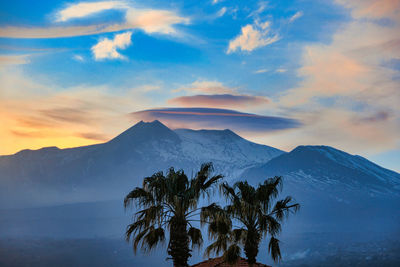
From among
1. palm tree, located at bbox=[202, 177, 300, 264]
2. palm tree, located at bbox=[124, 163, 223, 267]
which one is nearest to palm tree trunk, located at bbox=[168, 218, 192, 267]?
palm tree, located at bbox=[124, 163, 223, 267]

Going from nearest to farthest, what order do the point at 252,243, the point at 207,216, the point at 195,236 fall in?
the point at 207,216 → the point at 252,243 → the point at 195,236

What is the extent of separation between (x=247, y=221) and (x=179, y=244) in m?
4.38

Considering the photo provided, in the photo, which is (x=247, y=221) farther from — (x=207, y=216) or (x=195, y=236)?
(x=195, y=236)

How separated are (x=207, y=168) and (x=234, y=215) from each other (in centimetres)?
341

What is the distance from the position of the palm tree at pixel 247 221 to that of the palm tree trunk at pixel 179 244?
1.56 meters

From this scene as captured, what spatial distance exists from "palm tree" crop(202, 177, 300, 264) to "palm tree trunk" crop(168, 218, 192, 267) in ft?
5.12

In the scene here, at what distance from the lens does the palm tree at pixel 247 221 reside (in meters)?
24.2

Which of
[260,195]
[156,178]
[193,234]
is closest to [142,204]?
[156,178]

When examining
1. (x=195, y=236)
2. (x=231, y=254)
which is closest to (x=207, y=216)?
(x=195, y=236)

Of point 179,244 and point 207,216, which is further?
point 179,244

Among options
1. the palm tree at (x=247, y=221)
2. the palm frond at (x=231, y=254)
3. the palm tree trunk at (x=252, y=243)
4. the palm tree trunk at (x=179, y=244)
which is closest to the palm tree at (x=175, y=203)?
the palm tree trunk at (x=179, y=244)

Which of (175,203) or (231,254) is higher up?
(175,203)

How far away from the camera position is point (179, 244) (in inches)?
1013

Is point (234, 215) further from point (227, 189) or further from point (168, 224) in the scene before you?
point (168, 224)
